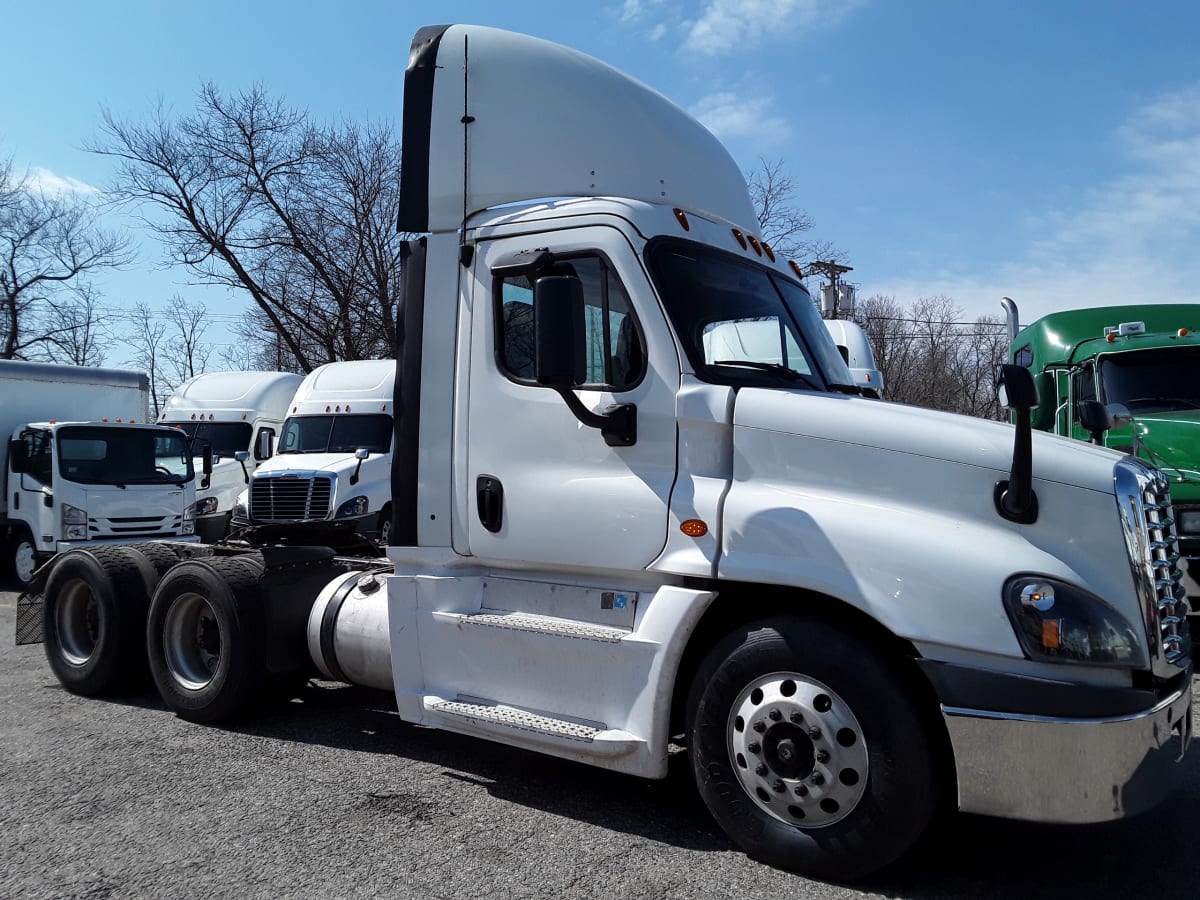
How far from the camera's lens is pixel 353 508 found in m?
13.4

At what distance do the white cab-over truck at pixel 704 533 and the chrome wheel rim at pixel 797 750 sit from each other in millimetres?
11

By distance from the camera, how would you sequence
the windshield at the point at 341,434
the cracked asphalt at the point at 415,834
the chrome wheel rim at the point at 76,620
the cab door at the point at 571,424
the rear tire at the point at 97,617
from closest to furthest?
the cracked asphalt at the point at 415,834, the cab door at the point at 571,424, the rear tire at the point at 97,617, the chrome wheel rim at the point at 76,620, the windshield at the point at 341,434

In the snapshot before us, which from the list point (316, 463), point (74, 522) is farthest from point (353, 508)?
point (74, 522)

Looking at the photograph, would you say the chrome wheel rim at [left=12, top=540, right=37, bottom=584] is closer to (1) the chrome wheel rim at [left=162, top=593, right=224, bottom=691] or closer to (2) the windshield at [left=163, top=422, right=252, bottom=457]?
(2) the windshield at [left=163, top=422, right=252, bottom=457]

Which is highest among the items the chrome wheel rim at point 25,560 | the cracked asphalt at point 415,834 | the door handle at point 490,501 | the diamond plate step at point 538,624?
the door handle at point 490,501

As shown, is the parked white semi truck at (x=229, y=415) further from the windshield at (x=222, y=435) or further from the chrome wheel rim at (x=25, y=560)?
the chrome wheel rim at (x=25, y=560)

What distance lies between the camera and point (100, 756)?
555 cm

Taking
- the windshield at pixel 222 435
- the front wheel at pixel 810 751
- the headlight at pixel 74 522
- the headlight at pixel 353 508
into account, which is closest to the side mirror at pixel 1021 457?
the front wheel at pixel 810 751

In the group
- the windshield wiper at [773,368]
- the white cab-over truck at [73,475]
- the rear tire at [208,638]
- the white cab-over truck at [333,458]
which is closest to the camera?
the windshield wiper at [773,368]

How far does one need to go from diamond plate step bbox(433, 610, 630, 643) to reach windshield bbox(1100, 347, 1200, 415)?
713cm

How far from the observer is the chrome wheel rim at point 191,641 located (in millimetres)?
6336

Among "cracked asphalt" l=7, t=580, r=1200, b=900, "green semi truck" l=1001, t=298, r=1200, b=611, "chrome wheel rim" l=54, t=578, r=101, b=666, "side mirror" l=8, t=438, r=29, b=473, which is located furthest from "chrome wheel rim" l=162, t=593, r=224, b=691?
"side mirror" l=8, t=438, r=29, b=473

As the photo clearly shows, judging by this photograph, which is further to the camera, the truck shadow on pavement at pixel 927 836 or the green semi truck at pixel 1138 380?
the green semi truck at pixel 1138 380

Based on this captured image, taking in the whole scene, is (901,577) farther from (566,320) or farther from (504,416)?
(504,416)
